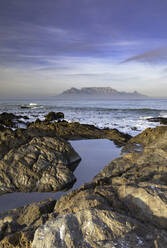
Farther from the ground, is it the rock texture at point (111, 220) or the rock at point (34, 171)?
the rock texture at point (111, 220)

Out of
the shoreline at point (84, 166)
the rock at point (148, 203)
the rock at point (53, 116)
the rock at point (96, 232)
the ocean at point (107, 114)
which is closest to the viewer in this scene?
the rock at point (96, 232)

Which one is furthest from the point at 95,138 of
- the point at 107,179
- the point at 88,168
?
the point at 107,179

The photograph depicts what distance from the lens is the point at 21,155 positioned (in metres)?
5.76

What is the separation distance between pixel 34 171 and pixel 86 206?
3103mm

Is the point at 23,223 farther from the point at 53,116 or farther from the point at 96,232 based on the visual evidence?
the point at 53,116

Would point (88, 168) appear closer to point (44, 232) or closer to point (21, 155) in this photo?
point (21, 155)

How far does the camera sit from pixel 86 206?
259 cm

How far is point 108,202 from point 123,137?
893cm

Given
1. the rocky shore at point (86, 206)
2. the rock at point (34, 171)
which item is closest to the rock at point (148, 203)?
the rocky shore at point (86, 206)

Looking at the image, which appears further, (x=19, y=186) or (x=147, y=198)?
(x=19, y=186)

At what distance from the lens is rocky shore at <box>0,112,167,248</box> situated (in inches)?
75.7

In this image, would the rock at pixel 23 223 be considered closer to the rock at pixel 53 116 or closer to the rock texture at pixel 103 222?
the rock texture at pixel 103 222

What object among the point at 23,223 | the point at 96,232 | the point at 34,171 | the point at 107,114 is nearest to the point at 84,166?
the point at 34,171

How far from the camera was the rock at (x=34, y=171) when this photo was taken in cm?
505
